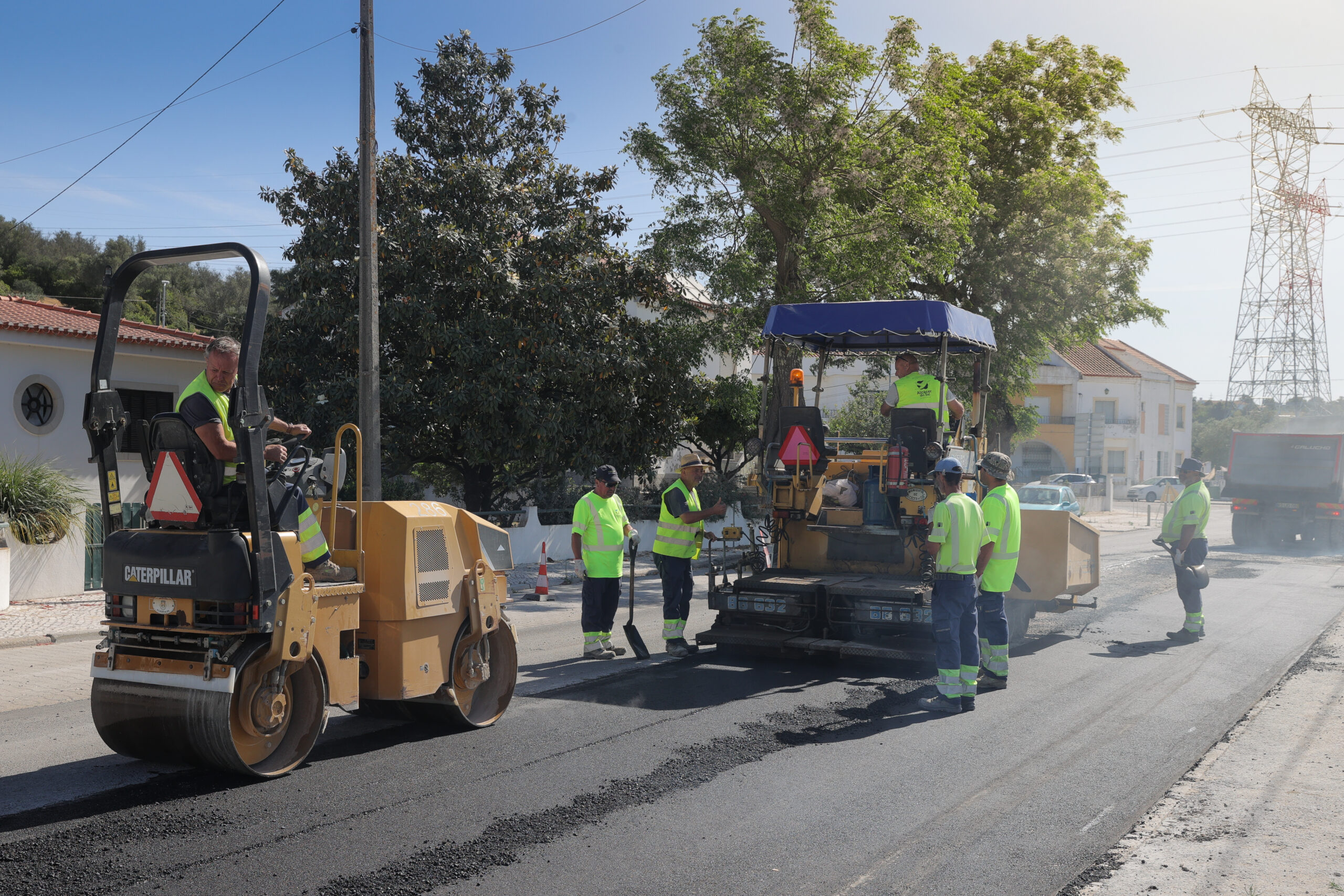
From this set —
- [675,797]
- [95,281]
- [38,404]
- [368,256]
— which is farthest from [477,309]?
[95,281]

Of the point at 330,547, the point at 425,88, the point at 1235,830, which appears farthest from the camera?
the point at 425,88

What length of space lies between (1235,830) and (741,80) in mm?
15926

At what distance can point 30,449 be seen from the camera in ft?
54.7

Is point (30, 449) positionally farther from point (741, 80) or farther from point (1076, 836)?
point (1076, 836)

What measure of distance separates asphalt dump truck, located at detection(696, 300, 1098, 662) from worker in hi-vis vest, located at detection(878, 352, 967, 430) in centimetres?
10

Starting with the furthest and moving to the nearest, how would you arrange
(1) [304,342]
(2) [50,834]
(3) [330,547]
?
(1) [304,342]
(3) [330,547]
(2) [50,834]

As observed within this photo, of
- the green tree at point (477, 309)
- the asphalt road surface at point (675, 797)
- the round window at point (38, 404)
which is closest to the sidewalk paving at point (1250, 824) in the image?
the asphalt road surface at point (675, 797)

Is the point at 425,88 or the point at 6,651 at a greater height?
the point at 425,88

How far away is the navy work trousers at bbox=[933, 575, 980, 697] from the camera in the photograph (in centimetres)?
746

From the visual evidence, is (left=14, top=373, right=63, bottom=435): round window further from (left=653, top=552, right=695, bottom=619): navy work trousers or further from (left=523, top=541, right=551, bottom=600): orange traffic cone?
(left=653, top=552, right=695, bottom=619): navy work trousers

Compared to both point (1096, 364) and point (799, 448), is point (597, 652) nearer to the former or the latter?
point (799, 448)

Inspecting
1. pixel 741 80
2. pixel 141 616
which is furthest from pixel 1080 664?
pixel 741 80

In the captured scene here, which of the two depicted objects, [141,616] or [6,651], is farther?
[6,651]

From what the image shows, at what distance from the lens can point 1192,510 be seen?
11.0 meters
